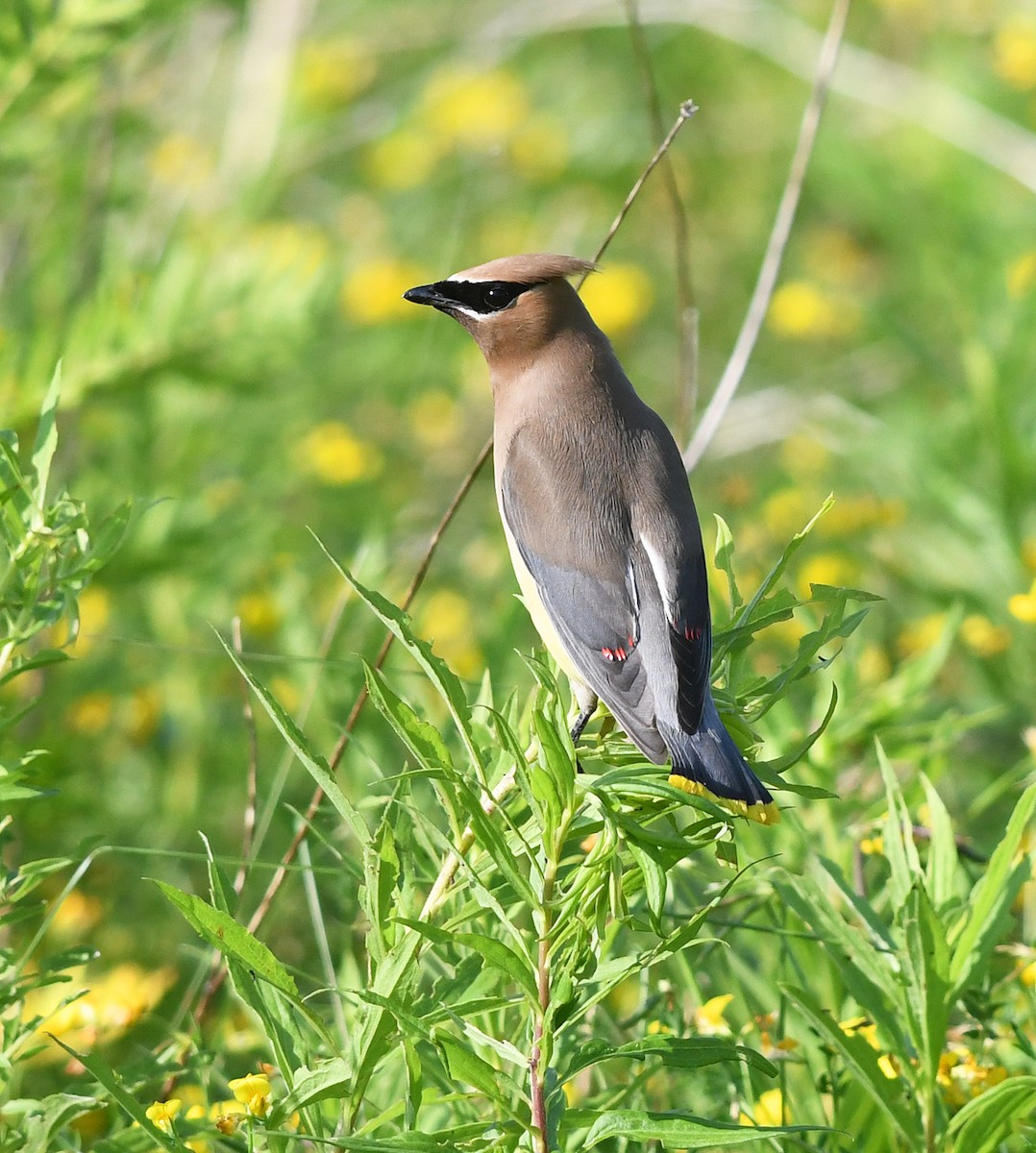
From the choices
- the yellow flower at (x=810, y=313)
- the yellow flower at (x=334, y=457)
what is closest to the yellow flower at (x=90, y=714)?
the yellow flower at (x=334, y=457)

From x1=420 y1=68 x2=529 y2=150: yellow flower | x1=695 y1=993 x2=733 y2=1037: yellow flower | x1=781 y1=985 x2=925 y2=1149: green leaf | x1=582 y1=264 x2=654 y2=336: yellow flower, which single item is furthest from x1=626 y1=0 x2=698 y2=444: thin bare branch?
x1=420 y1=68 x2=529 y2=150: yellow flower

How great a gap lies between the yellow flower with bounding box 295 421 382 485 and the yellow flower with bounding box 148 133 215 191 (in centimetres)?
103

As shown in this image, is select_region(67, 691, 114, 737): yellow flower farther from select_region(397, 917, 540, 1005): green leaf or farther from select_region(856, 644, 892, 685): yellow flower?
select_region(397, 917, 540, 1005): green leaf

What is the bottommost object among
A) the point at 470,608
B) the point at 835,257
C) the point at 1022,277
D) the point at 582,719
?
the point at 835,257

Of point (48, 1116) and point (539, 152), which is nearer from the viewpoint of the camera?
point (48, 1116)

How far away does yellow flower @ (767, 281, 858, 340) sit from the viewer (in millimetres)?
6160

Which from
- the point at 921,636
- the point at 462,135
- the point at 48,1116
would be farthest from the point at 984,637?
the point at 462,135

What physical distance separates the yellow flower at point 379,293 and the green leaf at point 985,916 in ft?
13.8

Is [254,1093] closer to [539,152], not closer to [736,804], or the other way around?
[736,804]

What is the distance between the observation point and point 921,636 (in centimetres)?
391

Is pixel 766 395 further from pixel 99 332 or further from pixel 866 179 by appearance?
pixel 99 332

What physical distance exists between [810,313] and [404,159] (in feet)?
6.50

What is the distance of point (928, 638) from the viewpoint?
12.6 ft

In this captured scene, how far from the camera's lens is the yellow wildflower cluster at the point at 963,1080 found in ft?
6.28
